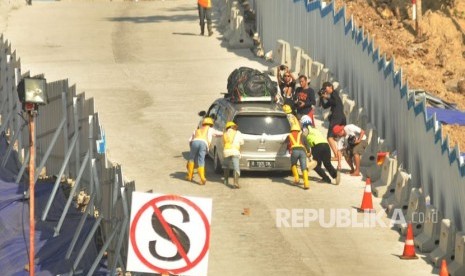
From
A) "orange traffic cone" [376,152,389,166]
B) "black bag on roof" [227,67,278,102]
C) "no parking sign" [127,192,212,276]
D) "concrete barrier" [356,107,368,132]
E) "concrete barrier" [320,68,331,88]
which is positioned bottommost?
"concrete barrier" [320,68,331,88]

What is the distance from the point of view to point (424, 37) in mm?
54125

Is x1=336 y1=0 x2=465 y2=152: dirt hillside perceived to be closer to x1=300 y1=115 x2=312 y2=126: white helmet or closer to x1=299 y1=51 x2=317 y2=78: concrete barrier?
x1=299 y1=51 x2=317 y2=78: concrete barrier

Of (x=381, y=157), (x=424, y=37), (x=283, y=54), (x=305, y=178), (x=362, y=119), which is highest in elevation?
(x=305, y=178)

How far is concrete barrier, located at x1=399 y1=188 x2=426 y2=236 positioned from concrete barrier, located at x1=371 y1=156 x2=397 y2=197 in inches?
83.3

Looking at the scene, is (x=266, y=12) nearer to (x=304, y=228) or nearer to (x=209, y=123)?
(x=209, y=123)

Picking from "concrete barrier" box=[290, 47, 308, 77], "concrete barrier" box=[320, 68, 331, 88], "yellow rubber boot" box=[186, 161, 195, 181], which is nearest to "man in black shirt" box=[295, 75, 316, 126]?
"yellow rubber boot" box=[186, 161, 195, 181]

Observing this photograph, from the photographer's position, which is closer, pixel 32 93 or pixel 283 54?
pixel 32 93

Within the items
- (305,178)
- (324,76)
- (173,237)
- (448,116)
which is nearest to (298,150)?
(305,178)

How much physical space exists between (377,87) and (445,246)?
919 cm

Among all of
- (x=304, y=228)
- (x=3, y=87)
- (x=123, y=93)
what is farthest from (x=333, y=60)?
(x=304, y=228)

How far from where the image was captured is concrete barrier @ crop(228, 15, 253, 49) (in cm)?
4900

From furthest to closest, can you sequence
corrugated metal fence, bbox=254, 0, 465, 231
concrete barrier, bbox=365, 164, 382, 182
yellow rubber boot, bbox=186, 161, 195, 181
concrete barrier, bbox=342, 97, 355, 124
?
concrete barrier, bbox=342, 97, 355, 124 < concrete barrier, bbox=365, 164, 382, 182 < yellow rubber boot, bbox=186, 161, 195, 181 < corrugated metal fence, bbox=254, 0, 465, 231

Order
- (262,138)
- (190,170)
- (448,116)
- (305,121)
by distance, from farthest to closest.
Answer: (448,116) < (305,121) < (190,170) < (262,138)

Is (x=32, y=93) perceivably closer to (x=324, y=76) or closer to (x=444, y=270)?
(x=444, y=270)
